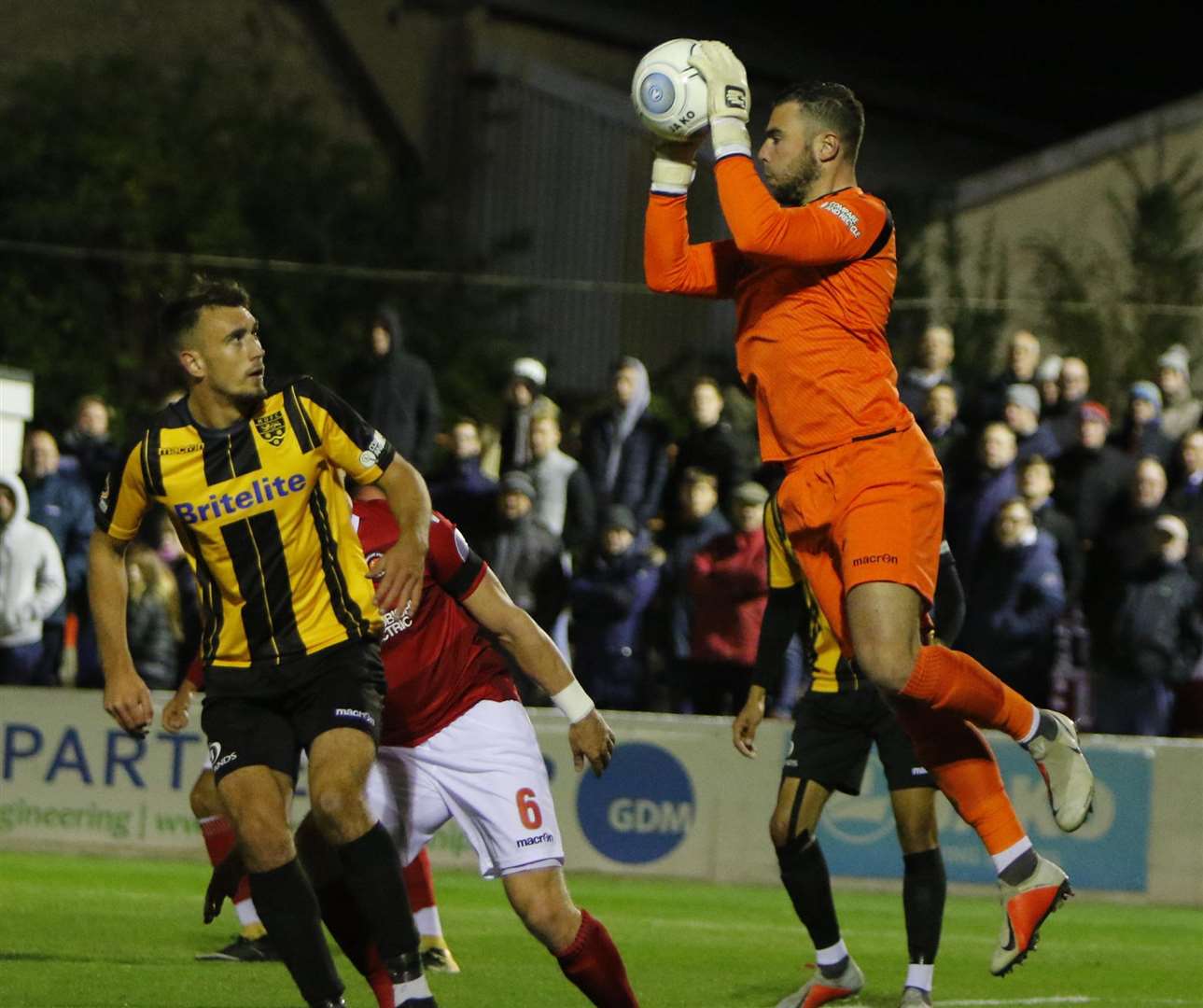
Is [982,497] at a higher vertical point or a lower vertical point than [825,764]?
higher

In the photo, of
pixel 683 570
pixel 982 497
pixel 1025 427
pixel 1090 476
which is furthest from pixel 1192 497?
pixel 683 570

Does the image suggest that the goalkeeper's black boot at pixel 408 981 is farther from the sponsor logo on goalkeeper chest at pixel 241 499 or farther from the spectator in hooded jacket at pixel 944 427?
the spectator in hooded jacket at pixel 944 427

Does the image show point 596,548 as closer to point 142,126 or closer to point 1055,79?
point 142,126

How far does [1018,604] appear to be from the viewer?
41.2ft

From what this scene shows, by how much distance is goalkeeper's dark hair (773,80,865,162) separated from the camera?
6297 mm

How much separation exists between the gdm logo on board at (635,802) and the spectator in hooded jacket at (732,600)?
678 millimetres

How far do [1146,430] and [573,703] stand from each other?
7.88m

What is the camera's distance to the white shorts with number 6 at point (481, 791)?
6305mm

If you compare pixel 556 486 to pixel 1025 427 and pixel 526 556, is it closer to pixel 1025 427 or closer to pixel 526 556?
pixel 526 556

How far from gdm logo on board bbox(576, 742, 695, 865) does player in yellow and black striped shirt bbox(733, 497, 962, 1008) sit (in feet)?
14.3

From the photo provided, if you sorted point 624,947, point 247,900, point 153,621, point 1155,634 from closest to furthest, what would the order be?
1. point 247,900
2. point 624,947
3. point 1155,634
4. point 153,621

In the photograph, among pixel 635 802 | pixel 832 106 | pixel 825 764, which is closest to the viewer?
pixel 832 106

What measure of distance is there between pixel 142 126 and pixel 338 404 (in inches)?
616

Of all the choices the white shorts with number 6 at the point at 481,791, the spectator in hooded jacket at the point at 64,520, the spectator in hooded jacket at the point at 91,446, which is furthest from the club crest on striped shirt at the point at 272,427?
the spectator in hooded jacket at the point at 91,446
